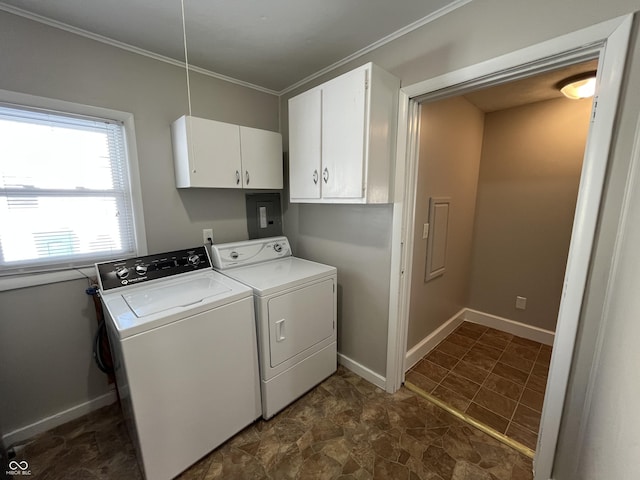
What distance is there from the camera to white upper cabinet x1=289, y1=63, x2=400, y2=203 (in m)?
1.51

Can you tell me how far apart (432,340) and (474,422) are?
33.3 inches

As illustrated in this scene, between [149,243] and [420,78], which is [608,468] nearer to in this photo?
[420,78]

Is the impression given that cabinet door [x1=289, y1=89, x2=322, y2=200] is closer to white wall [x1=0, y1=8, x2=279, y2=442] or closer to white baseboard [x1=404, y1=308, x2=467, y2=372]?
white wall [x1=0, y1=8, x2=279, y2=442]

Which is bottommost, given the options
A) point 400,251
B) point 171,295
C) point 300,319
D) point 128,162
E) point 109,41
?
point 300,319

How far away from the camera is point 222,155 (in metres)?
1.92

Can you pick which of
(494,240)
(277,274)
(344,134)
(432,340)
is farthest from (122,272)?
(494,240)

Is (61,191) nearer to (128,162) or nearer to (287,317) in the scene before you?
(128,162)

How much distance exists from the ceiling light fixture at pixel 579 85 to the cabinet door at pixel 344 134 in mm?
1671

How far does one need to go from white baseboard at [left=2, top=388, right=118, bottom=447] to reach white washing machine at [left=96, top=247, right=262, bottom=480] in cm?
57

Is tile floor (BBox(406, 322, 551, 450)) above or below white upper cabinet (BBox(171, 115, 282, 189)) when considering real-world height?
below

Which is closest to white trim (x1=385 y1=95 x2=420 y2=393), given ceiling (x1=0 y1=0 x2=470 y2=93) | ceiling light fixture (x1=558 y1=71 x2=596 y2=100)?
ceiling (x1=0 y1=0 x2=470 y2=93)

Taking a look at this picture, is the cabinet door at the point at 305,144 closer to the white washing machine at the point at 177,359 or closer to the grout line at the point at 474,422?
the white washing machine at the point at 177,359

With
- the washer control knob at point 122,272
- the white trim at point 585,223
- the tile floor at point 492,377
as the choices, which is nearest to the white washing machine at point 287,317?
the washer control knob at point 122,272

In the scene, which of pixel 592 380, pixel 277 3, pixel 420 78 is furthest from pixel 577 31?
pixel 592 380
